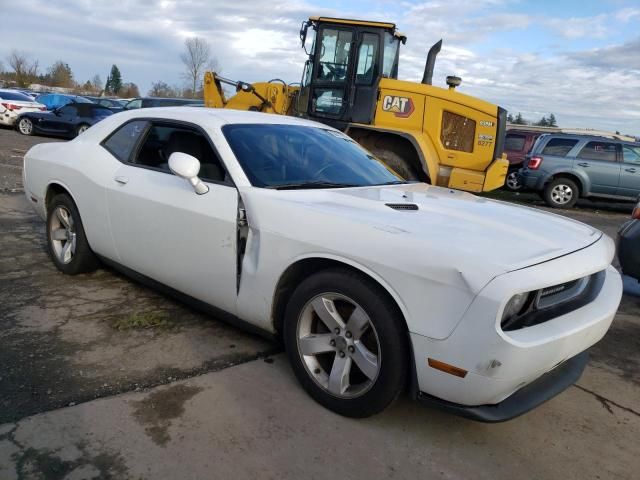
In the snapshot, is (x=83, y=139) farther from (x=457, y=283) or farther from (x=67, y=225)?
(x=457, y=283)

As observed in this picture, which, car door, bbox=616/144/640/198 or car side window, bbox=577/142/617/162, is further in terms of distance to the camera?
car side window, bbox=577/142/617/162

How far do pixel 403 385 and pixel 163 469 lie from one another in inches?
43.8

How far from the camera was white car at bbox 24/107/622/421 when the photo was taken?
2.32 m

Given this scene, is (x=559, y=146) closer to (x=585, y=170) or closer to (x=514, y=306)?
(x=585, y=170)

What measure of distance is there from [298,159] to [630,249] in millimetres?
2995

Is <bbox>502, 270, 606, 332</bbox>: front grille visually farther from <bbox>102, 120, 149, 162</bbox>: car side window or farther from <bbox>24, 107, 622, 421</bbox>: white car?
<bbox>102, 120, 149, 162</bbox>: car side window

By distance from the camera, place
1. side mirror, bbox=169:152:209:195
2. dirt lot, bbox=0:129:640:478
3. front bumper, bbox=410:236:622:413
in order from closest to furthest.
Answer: front bumper, bbox=410:236:622:413, dirt lot, bbox=0:129:640:478, side mirror, bbox=169:152:209:195

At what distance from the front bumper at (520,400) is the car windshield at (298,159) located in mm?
1549

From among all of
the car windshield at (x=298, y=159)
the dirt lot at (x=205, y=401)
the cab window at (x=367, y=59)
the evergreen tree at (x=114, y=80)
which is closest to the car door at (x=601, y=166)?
the cab window at (x=367, y=59)

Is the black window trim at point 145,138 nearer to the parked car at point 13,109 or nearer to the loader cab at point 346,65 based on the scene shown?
the loader cab at point 346,65

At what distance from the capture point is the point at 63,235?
4676 mm

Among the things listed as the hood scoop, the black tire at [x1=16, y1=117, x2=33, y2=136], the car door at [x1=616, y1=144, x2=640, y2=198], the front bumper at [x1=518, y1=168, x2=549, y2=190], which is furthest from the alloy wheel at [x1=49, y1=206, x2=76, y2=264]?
the black tire at [x1=16, y1=117, x2=33, y2=136]

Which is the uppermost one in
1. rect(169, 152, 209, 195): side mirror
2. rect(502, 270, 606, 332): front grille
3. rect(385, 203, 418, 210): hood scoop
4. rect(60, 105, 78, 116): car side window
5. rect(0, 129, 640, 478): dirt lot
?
rect(169, 152, 209, 195): side mirror

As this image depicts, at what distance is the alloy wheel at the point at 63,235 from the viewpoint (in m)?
4.52
